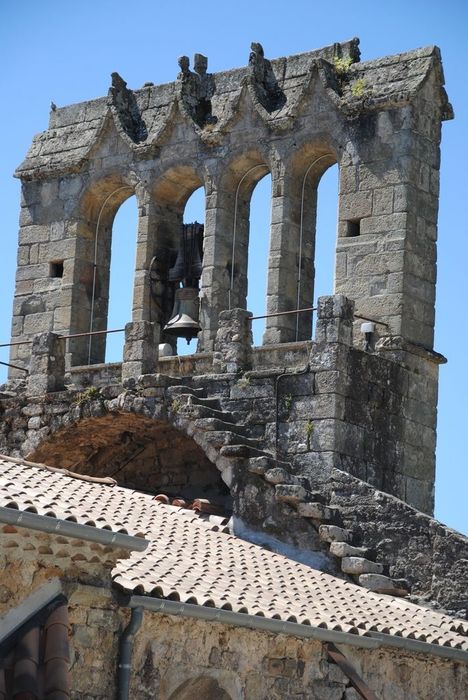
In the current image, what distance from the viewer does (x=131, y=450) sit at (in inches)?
929

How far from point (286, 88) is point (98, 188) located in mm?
3158

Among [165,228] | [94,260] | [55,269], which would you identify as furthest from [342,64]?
[55,269]

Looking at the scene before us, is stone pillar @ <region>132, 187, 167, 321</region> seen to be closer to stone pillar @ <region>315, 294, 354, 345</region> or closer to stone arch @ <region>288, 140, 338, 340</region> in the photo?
stone arch @ <region>288, 140, 338, 340</region>

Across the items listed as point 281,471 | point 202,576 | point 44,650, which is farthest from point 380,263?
point 44,650

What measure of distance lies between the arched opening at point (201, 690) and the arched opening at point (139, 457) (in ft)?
19.0

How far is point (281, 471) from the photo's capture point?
810 inches

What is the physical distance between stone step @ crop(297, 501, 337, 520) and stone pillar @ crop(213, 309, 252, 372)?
2258 mm

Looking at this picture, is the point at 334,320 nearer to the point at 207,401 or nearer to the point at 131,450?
the point at 207,401

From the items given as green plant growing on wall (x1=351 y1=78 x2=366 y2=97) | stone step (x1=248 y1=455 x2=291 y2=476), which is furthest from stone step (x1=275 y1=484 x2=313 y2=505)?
green plant growing on wall (x1=351 y1=78 x2=366 y2=97)

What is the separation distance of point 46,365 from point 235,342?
274 centimetres

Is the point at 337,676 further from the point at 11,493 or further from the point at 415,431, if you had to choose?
the point at 415,431

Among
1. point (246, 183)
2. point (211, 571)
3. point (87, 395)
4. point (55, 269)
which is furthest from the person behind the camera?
point (55, 269)

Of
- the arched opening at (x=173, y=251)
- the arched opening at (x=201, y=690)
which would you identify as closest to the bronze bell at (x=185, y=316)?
the arched opening at (x=173, y=251)

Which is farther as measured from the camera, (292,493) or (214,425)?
(214,425)
